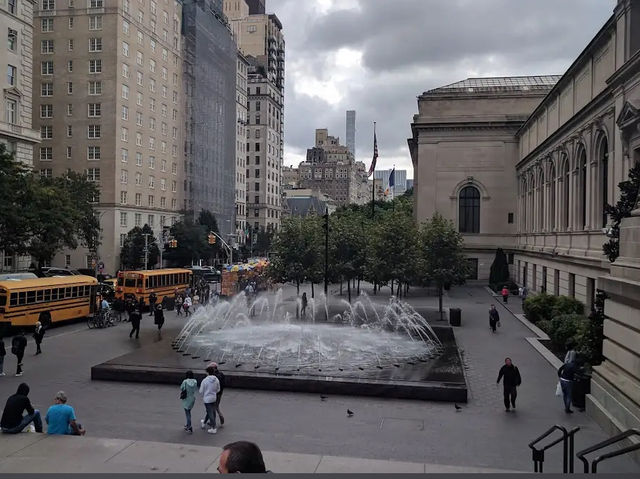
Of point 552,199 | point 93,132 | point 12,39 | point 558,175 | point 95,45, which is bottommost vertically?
point 552,199

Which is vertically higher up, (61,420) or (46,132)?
(46,132)

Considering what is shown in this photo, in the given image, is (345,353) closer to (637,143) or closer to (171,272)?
(637,143)

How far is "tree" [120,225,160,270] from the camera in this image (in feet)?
210

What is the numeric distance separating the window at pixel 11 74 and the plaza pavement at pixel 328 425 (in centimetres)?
3638

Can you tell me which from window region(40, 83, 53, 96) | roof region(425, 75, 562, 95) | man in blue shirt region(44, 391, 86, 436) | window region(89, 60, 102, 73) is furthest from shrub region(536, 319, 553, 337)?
window region(40, 83, 53, 96)

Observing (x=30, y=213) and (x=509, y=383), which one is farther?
(x=30, y=213)

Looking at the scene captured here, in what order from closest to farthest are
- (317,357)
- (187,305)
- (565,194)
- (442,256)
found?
1. (317,357)
2. (442,256)
3. (187,305)
4. (565,194)

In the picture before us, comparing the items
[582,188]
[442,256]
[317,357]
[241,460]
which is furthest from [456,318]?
[241,460]

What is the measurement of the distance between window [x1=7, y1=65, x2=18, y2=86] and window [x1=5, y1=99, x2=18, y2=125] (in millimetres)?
1606

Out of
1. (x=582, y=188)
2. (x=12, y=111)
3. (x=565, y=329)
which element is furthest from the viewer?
(x=12, y=111)

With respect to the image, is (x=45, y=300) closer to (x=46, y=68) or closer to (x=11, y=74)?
(x=11, y=74)

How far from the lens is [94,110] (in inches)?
2613

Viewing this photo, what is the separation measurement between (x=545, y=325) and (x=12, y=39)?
4781cm

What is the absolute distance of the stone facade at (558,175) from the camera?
43.4 feet
